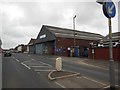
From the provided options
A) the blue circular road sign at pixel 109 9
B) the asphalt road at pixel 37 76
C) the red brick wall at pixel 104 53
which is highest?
the blue circular road sign at pixel 109 9

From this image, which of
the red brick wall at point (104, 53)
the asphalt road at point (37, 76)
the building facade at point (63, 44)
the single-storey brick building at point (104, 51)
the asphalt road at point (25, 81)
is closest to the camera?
the asphalt road at point (25, 81)

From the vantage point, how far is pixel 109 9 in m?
7.45

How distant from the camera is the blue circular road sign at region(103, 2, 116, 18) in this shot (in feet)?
24.1

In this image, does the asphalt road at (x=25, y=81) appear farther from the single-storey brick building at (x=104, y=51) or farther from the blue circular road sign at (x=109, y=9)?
the single-storey brick building at (x=104, y=51)

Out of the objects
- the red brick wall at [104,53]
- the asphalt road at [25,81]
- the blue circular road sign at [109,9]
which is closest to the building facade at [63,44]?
the red brick wall at [104,53]

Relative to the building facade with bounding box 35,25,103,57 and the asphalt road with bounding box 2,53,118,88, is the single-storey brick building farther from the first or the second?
the building facade with bounding box 35,25,103,57

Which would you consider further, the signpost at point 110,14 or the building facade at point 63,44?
the building facade at point 63,44

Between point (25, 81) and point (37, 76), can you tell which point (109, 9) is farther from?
point (37, 76)

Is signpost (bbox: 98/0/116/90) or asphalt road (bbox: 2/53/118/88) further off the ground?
signpost (bbox: 98/0/116/90)

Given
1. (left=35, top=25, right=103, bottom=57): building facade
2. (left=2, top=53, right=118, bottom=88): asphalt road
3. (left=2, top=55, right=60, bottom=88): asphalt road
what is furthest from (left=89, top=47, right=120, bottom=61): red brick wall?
(left=2, top=55, right=60, bottom=88): asphalt road

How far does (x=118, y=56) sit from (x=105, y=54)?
120 inches

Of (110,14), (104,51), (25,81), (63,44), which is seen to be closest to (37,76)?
(25,81)

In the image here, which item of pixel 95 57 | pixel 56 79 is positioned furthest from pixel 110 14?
pixel 95 57

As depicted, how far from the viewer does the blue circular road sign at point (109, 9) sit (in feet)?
24.1
